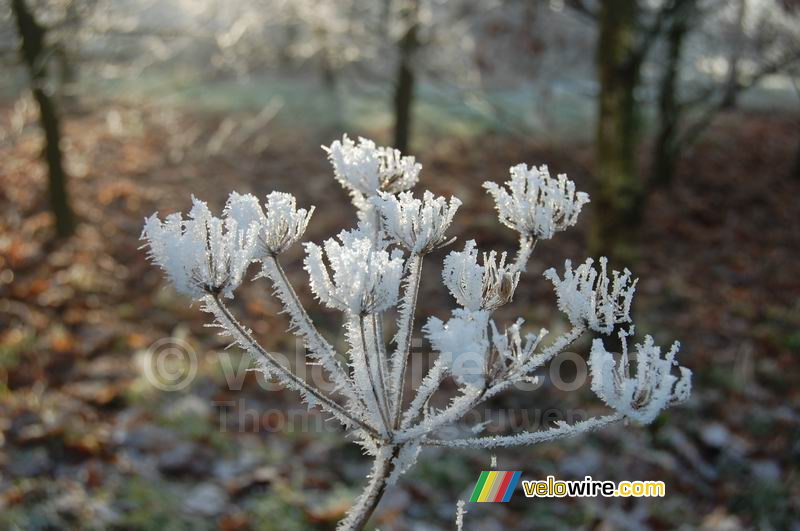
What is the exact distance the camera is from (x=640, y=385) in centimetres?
113

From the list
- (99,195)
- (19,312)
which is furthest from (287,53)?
(19,312)

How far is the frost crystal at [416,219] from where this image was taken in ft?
4.21

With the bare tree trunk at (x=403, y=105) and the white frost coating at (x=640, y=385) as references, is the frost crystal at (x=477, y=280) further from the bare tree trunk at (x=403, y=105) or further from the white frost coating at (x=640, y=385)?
the bare tree trunk at (x=403, y=105)

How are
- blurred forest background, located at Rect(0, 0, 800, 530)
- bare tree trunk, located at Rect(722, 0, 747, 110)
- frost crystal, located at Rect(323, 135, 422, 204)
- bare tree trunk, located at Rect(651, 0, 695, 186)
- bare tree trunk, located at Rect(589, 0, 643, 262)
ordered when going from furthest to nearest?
1. bare tree trunk, located at Rect(651, 0, 695, 186)
2. bare tree trunk, located at Rect(722, 0, 747, 110)
3. bare tree trunk, located at Rect(589, 0, 643, 262)
4. blurred forest background, located at Rect(0, 0, 800, 530)
5. frost crystal, located at Rect(323, 135, 422, 204)

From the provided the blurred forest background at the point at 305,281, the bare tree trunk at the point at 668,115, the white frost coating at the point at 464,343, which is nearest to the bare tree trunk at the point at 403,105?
the blurred forest background at the point at 305,281

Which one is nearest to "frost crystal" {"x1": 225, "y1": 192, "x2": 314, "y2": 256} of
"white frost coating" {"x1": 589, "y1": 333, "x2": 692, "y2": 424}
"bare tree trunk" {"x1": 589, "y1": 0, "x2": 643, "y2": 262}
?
"white frost coating" {"x1": 589, "y1": 333, "x2": 692, "y2": 424}

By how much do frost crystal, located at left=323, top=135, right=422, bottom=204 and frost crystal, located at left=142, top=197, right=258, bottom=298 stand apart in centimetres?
36

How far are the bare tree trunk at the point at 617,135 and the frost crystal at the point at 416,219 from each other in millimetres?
4986

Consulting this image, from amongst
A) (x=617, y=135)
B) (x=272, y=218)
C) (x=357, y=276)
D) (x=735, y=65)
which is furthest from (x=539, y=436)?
(x=735, y=65)

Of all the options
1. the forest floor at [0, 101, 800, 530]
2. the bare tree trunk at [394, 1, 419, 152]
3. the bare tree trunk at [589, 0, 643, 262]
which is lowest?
the forest floor at [0, 101, 800, 530]

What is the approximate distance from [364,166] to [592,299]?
574 mm

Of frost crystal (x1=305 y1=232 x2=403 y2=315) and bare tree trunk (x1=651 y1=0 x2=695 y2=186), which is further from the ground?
bare tree trunk (x1=651 y1=0 x2=695 y2=186)

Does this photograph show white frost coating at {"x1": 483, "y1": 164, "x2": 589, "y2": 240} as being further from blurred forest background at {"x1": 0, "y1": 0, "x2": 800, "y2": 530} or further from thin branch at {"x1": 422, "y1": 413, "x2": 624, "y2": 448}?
blurred forest background at {"x1": 0, "y1": 0, "x2": 800, "y2": 530}

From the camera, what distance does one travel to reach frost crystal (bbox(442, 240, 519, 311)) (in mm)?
1252
